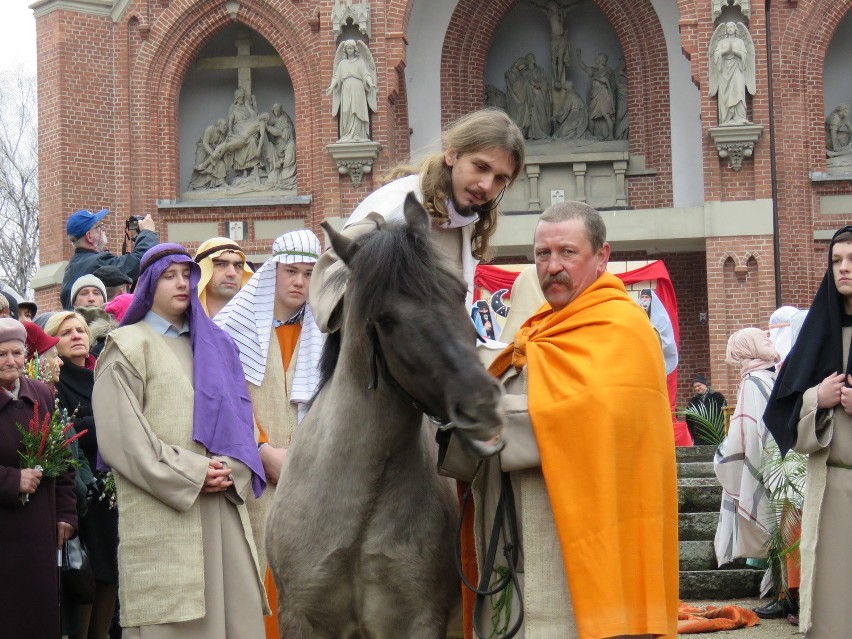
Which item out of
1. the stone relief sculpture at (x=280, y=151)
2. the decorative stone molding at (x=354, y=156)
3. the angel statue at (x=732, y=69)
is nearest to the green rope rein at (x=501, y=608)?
the decorative stone molding at (x=354, y=156)

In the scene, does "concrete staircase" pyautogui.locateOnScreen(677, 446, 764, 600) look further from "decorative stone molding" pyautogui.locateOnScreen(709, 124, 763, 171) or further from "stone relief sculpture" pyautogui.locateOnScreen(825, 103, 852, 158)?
"stone relief sculpture" pyautogui.locateOnScreen(825, 103, 852, 158)

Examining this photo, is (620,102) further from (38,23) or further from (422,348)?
(422,348)

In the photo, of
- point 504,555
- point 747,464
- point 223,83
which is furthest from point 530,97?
point 504,555

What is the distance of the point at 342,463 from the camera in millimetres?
4484

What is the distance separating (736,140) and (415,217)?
19774 mm

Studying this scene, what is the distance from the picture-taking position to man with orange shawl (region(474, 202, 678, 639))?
13.8 feet

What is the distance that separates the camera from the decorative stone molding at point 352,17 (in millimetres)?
23766

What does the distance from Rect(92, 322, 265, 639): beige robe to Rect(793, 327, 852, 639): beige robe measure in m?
2.74

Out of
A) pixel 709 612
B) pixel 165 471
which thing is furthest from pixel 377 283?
pixel 709 612

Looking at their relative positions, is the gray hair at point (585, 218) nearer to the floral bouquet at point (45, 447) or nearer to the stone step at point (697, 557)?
the floral bouquet at point (45, 447)

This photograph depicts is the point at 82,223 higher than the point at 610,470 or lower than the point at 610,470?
higher

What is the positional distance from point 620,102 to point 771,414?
1993cm

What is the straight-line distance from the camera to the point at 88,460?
7.77 m

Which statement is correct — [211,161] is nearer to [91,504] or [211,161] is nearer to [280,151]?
[280,151]
